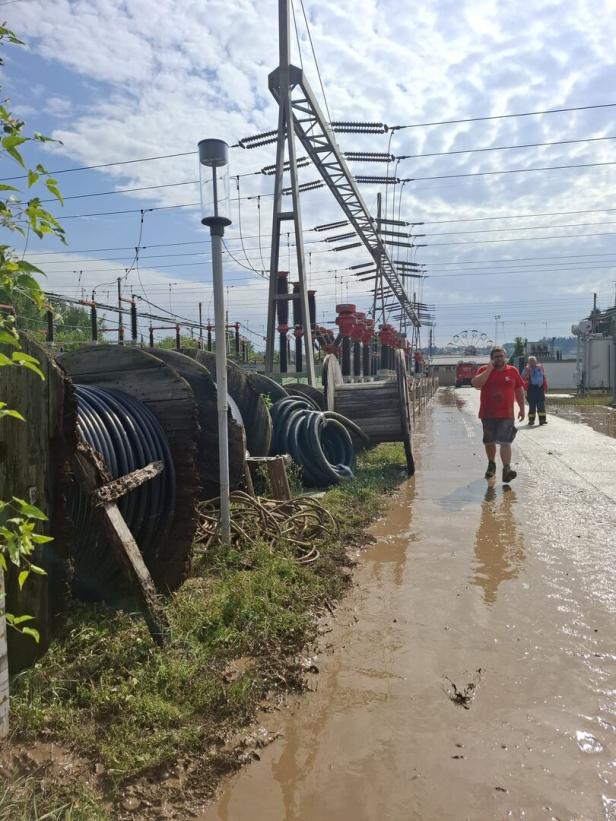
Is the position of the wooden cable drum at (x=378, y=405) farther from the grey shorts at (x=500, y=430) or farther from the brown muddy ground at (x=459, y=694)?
the brown muddy ground at (x=459, y=694)

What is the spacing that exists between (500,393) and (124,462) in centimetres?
575

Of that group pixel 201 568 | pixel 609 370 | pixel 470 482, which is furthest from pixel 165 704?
pixel 609 370

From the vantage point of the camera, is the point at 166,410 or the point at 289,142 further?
the point at 289,142

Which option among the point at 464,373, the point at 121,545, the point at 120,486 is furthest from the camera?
the point at 464,373

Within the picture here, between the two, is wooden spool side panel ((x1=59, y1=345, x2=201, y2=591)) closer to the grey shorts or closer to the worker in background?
the grey shorts

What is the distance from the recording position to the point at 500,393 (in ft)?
26.9

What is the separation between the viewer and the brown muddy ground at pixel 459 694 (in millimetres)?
2289

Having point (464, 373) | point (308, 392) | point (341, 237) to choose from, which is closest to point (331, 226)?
point (341, 237)

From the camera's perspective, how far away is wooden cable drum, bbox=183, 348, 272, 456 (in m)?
7.04

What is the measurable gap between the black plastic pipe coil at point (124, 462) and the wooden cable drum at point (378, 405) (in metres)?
5.08

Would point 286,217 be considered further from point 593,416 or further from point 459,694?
point 593,416

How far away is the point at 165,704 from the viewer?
2.69m

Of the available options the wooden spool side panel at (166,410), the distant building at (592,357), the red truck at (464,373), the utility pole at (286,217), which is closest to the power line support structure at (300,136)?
the utility pole at (286,217)

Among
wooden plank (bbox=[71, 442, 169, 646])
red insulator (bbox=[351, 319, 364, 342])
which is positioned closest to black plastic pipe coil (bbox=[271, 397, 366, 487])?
wooden plank (bbox=[71, 442, 169, 646])
